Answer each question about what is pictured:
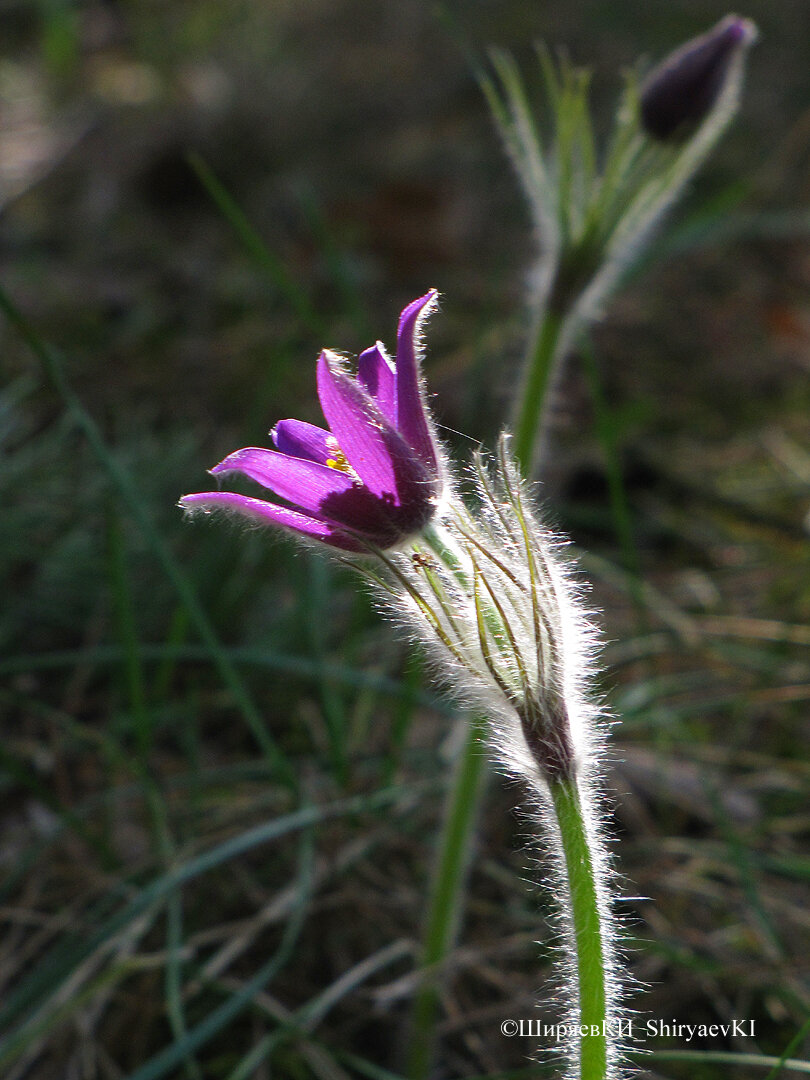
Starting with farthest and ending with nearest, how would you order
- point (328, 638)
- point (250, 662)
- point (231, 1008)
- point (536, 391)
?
point (328, 638)
point (250, 662)
point (536, 391)
point (231, 1008)

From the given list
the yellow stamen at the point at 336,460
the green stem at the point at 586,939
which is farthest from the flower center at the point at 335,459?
the green stem at the point at 586,939

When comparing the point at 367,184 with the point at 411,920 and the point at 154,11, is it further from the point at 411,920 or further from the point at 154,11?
the point at 411,920

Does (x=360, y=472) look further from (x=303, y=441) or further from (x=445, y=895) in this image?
(x=445, y=895)

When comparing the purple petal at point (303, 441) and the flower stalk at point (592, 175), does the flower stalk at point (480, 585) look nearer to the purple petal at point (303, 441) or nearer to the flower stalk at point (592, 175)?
the purple petal at point (303, 441)

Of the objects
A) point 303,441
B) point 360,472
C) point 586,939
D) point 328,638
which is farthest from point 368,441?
point 328,638

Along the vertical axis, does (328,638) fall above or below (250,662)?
above

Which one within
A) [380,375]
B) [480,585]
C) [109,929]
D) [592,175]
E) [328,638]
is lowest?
[109,929]

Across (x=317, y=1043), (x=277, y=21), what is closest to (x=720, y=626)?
(x=317, y=1043)

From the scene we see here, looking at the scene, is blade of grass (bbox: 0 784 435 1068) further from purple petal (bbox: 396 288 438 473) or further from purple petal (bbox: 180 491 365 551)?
purple petal (bbox: 396 288 438 473)

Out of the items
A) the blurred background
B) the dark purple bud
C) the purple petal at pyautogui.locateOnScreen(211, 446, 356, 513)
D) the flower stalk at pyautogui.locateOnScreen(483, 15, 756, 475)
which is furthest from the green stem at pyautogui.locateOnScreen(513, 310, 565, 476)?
the purple petal at pyautogui.locateOnScreen(211, 446, 356, 513)
